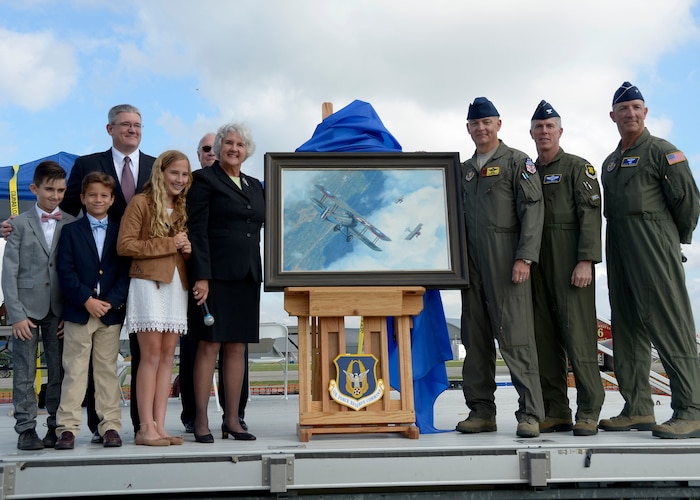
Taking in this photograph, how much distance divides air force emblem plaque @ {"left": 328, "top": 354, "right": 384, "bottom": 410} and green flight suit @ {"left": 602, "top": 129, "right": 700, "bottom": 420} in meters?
1.45

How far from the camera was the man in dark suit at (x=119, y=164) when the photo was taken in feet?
12.6

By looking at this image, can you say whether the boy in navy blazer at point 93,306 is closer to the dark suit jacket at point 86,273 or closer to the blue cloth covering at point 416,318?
the dark suit jacket at point 86,273

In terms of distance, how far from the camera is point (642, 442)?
3.06 metres

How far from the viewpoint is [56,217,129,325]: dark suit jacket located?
3.32 metres

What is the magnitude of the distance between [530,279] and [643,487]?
47.6 inches

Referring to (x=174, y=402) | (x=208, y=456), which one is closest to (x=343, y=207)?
(x=208, y=456)

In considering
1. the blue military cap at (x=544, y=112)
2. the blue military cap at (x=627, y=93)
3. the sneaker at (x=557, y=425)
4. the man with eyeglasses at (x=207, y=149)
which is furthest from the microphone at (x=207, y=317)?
the blue military cap at (x=627, y=93)

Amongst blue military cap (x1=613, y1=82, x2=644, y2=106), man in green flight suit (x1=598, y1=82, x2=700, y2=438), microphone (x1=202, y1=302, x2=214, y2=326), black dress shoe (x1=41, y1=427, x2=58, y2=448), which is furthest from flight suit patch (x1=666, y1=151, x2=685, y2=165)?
black dress shoe (x1=41, y1=427, x2=58, y2=448)

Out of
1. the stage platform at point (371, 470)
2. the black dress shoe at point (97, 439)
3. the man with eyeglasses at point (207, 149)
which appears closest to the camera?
the stage platform at point (371, 470)

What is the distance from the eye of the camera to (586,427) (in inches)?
141

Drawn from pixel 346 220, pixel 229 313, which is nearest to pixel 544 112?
pixel 346 220

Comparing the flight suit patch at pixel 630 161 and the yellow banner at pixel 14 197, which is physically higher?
the yellow banner at pixel 14 197

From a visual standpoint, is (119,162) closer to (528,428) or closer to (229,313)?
(229,313)

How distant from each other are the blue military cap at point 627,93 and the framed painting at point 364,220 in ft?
3.13
